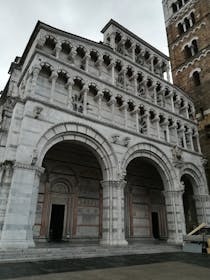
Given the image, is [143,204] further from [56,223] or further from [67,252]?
[67,252]

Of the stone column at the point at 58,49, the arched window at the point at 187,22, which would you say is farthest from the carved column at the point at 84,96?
the arched window at the point at 187,22

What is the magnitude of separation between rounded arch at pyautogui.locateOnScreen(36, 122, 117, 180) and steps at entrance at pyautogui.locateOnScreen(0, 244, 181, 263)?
364cm

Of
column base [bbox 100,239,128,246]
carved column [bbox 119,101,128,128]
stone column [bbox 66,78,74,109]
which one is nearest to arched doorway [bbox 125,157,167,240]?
carved column [bbox 119,101,128,128]

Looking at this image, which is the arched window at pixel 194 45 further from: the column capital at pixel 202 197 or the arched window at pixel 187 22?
the column capital at pixel 202 197

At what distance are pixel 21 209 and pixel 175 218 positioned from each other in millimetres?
9803

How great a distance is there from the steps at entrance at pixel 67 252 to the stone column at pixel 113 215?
602 mm

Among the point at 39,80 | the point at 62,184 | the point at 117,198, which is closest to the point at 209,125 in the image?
the point at 117,198

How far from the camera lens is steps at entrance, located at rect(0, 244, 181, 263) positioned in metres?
7.46

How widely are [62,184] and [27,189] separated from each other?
5173 mm

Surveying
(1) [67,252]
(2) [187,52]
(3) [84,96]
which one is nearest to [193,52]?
(2) [187,52]

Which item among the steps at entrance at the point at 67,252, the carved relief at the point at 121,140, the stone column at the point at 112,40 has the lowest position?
the steps at entrance at the point at 67,252

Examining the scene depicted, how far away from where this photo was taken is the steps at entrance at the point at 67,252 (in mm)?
7455

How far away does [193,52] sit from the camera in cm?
2380

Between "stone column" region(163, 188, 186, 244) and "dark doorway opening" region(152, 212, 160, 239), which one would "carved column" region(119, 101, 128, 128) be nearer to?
"stone column" region(163, 188, 186, 244)
